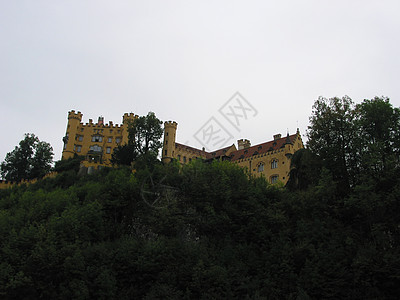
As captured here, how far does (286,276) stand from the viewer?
1109 inches

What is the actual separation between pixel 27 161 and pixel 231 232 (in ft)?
140

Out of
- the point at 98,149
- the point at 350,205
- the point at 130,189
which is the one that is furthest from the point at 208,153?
the point at 350,205

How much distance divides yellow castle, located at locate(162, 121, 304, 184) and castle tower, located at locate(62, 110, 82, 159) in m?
14.9

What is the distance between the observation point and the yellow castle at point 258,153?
59.1m

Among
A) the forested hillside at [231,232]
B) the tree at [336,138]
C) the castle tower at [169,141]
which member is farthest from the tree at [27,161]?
the tree at [336,138]

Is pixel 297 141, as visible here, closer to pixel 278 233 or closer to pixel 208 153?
pixel 208 153

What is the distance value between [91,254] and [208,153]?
165 feet

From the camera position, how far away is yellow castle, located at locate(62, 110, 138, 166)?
227 ft

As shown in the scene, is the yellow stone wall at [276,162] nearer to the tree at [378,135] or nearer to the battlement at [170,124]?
the battlement at [170,124]

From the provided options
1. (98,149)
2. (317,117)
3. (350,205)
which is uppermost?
(98,149)

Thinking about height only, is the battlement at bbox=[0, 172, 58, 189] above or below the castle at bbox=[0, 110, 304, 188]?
below

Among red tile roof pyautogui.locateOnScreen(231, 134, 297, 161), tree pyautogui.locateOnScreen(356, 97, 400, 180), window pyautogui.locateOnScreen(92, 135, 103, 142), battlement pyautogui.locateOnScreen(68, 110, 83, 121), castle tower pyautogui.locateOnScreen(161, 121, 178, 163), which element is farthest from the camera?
battlement pyautogui.locateOnScreen(68, 110, 83, 121)

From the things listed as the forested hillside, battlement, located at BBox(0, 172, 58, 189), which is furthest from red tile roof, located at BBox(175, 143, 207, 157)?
the forested hillside

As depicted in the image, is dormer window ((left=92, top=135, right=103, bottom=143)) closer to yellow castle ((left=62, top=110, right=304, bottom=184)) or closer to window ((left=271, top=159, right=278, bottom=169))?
yellow castle ((left=62, top=110, right=304, bottom=184))
